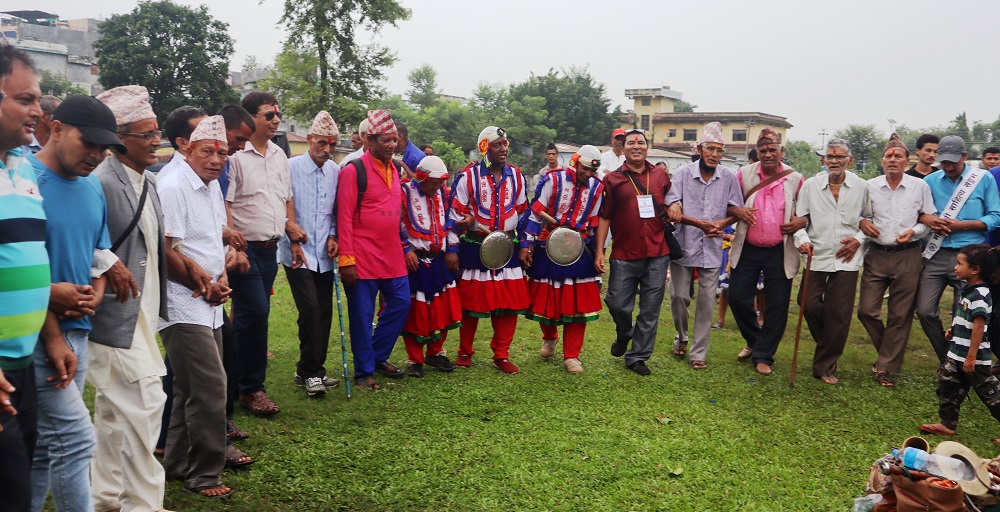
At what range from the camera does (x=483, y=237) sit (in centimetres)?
668

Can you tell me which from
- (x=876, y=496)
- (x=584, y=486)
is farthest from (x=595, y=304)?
(x=876, y=496)

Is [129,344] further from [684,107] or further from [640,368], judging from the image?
[684,107]

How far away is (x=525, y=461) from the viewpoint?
4.61 m

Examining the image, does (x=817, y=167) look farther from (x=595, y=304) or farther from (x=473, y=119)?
(x=595, y=304)

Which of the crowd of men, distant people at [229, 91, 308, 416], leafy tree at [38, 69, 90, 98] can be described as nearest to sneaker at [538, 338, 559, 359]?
the crowd of men

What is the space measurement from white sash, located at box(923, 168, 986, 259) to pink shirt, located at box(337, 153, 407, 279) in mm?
4971

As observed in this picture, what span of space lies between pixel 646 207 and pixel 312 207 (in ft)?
10.0

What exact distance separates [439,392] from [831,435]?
9.98ft

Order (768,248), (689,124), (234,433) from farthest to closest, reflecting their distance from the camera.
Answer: (689,124) → (768,248) → (234,433)

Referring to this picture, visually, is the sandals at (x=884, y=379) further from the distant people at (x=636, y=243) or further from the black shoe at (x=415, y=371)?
the black shoe at (x=415, y=371)

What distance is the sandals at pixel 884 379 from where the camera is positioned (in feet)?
22.0

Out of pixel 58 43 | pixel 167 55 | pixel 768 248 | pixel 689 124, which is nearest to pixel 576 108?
pixel 689 124

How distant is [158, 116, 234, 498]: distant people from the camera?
3.86 metres

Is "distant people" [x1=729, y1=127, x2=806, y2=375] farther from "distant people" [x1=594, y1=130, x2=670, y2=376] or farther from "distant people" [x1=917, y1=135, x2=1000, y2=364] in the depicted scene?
"distant people" [x1=917, y1=135, x2=1000, y2=364]
